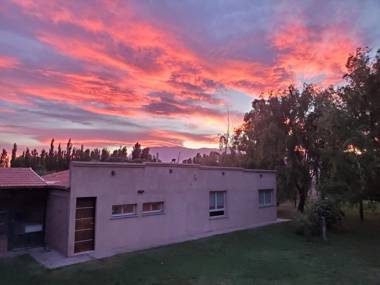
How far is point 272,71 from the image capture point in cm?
2089

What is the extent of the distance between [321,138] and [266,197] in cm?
708

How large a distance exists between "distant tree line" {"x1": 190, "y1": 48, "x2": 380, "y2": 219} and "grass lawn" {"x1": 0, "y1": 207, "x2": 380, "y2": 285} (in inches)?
176

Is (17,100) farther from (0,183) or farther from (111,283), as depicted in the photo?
(111,283)

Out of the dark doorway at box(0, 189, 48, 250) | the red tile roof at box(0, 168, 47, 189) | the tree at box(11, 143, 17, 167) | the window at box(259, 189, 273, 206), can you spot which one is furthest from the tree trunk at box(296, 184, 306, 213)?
the tree at box(11, 143, 17, 167)

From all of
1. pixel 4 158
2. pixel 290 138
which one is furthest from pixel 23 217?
pixel 4 158

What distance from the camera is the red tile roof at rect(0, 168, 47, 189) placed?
48.3ft

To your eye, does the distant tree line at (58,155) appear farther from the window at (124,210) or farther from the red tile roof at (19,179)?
the window at (124,210)

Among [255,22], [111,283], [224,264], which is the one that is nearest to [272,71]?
[255,22]

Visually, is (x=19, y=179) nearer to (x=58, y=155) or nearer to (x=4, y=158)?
(x=58, y=155)

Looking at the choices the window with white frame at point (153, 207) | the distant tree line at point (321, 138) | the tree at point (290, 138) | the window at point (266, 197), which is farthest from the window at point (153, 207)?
the tree at point (290, 138)

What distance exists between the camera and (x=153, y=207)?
1748cm

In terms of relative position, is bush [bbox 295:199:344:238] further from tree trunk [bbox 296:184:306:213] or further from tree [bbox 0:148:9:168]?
tree [bbox 0:148:9:168]

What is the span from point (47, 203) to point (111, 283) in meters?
6.99

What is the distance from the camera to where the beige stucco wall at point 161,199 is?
14.9m
